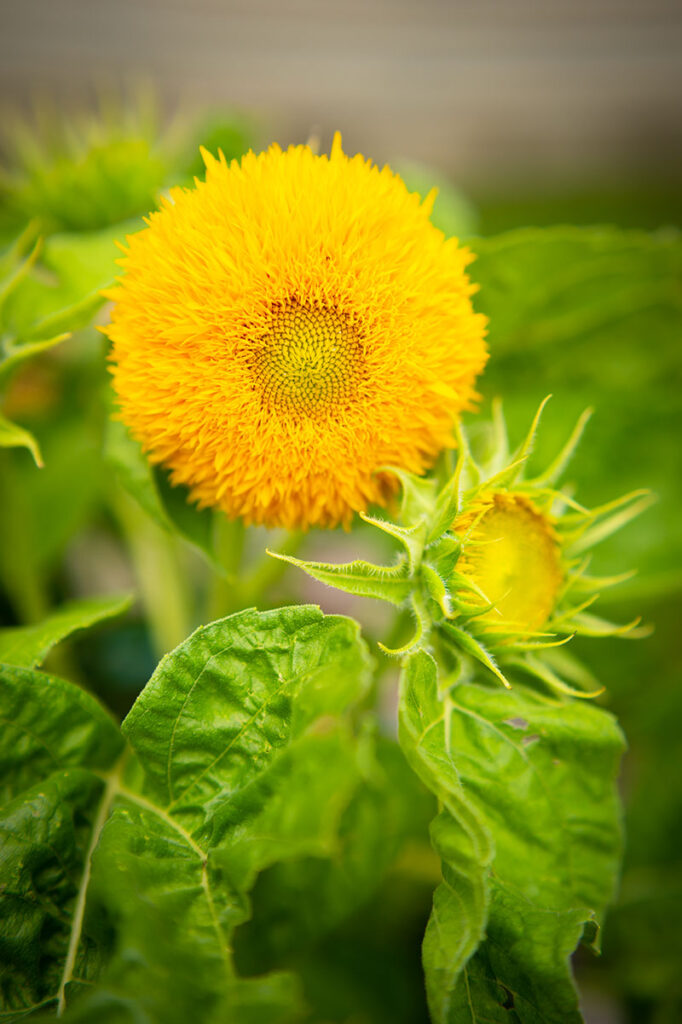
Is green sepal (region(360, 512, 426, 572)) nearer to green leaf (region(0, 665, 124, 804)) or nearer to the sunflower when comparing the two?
the sunflower

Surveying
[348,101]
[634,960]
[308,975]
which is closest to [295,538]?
[308,975]

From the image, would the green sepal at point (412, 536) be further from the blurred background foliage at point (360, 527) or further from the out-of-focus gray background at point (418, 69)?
the out-of-focus gray background at point (418, 69)

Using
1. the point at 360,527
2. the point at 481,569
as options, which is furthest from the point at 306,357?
the point at 360,527

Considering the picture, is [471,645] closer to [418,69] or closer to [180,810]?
[180,810]

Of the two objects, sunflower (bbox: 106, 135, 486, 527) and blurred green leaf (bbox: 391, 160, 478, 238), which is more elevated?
blurred green leaf (bbox: 391, 160, 478, 238)

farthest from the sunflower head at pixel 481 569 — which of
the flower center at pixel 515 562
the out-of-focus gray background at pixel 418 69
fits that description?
the out-of-focus gray background at pixel 418 69

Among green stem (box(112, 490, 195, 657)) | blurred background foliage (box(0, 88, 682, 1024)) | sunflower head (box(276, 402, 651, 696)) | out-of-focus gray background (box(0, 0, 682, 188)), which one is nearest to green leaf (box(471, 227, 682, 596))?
blurred background foliage (box(0, 88, 682, 1024))
